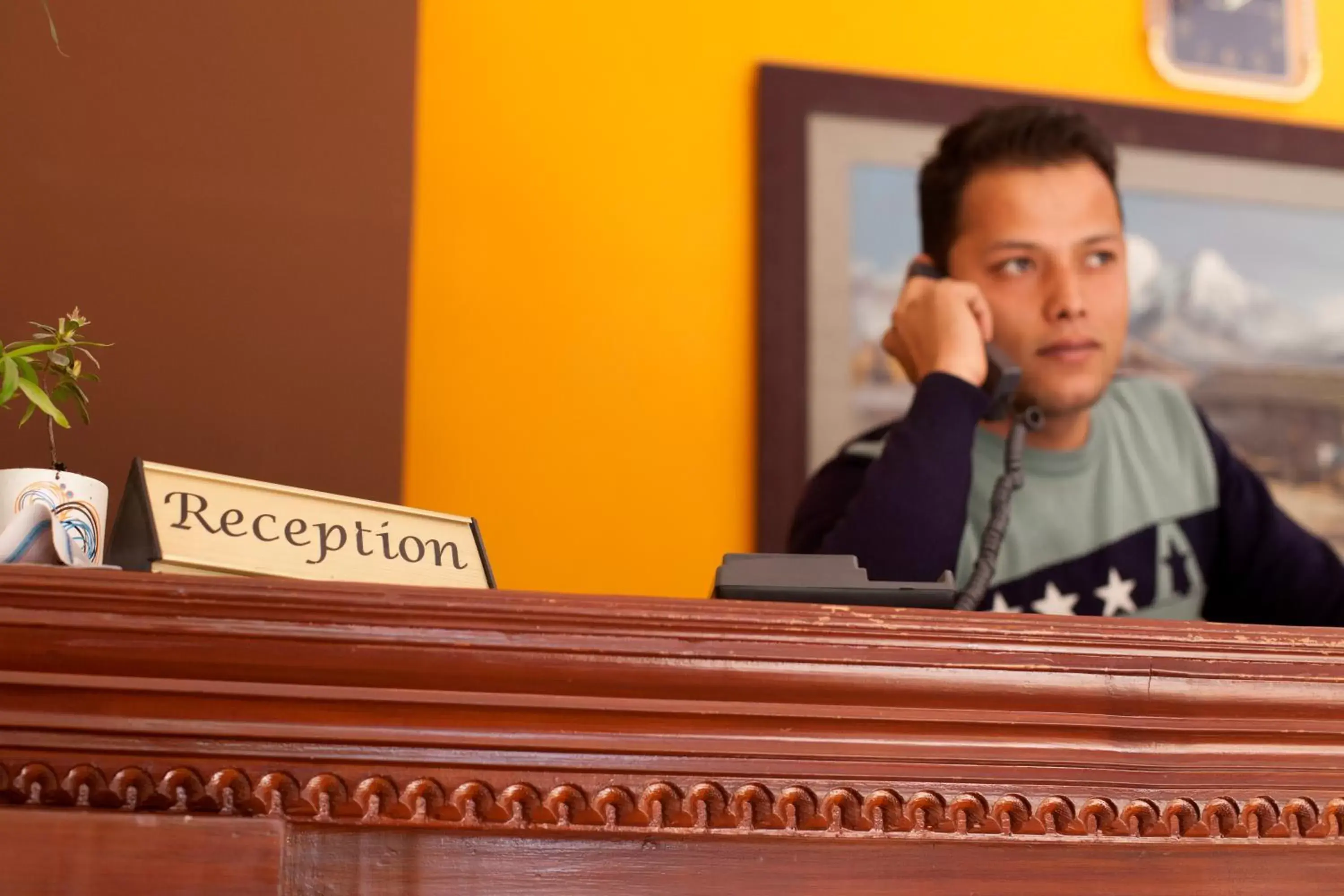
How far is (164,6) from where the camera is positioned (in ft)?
4.42

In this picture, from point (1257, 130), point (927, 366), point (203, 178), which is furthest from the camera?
point (1257, 130)

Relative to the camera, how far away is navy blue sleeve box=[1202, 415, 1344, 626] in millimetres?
1562

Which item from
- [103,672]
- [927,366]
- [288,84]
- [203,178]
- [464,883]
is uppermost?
[288,84]

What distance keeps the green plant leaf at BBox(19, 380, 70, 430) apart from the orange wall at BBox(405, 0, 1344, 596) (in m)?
0.53

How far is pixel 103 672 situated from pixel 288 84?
83 centimetres

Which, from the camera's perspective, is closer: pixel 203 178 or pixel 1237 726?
pixel 1237 726

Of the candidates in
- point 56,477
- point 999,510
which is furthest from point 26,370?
point 999,510

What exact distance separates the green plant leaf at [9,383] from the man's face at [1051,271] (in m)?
1.06

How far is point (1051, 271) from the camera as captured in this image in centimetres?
161

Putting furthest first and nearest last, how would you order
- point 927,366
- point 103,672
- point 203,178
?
point 927,366
point 203,178
point 103,672

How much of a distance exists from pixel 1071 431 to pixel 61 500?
113 cm

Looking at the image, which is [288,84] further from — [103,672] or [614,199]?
[103,672]

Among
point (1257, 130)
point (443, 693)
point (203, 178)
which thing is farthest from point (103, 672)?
point (1257, 130)

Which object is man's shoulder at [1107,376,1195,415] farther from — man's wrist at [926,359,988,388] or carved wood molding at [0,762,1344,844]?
carved wood molding at [0,762,1344,844]
